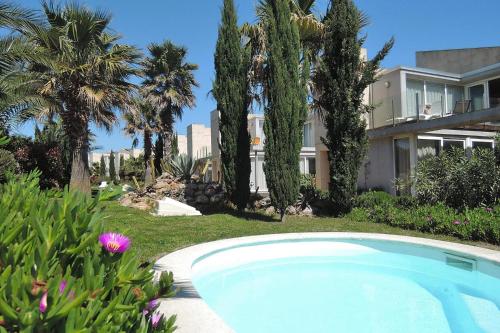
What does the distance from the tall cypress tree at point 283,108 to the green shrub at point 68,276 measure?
10534 mm

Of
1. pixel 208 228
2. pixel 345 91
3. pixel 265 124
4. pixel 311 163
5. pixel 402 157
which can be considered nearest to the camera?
pixel 208 228

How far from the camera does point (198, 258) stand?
24.5ft

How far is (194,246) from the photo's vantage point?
834 cm

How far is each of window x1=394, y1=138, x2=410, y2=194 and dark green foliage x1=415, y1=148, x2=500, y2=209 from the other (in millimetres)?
3981

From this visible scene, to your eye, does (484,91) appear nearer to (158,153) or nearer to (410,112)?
(410,112)

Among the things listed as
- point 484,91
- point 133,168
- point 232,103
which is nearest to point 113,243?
point 232,103

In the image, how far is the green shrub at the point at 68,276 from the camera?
145 cm

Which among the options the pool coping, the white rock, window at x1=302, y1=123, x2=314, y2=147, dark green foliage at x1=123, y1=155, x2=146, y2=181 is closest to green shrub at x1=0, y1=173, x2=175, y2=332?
the pool coping

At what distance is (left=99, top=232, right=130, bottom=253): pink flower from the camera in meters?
1.91

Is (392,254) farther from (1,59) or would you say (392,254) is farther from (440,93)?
(440,93)

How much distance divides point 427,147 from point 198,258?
1456 centimetres

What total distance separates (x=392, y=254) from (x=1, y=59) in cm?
1084

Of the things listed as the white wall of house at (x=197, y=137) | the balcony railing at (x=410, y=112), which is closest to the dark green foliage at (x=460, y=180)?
the balcony railing at (x=410, y=112)

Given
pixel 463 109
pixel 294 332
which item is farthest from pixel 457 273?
pixel 463 109
